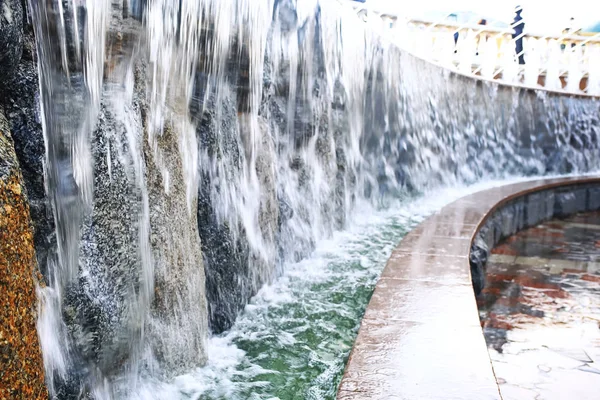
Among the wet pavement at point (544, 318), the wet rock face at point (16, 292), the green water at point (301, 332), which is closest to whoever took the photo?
the wet rock face at point (16, 292)

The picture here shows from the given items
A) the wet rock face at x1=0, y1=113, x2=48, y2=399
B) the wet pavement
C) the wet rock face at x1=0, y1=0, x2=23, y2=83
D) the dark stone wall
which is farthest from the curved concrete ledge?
the wet rock face at x1=0, y1=0, x2=23, y2=83

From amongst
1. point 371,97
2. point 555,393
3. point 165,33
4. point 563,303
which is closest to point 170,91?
point 165,33

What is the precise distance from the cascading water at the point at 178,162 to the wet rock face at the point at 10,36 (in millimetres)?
198

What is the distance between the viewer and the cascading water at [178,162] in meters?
1.98

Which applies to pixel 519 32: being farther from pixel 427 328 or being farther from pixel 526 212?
pixel 427 328

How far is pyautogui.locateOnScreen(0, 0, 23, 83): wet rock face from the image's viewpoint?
1557 millimetres

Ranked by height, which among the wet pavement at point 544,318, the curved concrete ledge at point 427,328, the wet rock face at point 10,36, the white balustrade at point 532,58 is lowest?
the wet pavement at point 544,318

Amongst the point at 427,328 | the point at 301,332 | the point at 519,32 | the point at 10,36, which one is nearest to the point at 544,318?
the point at 427,328

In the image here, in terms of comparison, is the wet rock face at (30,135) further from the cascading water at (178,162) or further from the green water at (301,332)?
the green water at (301,332)

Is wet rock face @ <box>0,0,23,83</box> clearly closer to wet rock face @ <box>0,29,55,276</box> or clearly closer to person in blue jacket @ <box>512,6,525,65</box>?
wet rock face @ <box>0,29,55,276</box>

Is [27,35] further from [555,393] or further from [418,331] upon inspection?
[555,393]

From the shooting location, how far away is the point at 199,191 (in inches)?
129

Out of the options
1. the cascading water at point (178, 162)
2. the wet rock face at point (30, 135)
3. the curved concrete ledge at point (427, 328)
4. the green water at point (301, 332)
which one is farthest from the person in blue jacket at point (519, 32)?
the wet rock face at point (30, 135)

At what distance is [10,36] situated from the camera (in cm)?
158
